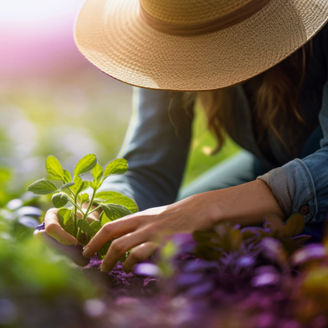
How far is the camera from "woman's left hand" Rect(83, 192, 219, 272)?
1.00m

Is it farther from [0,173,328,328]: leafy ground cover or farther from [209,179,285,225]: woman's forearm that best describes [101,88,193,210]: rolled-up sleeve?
[0,173,328,328]: leafy ground cover

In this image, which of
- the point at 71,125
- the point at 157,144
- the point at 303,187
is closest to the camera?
the point at 303,187

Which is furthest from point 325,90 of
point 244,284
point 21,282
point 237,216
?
point 21,282

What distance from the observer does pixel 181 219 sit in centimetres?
109

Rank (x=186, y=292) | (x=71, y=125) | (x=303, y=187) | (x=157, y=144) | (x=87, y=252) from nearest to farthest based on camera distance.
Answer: (x=186, y=292)
(x=87, y=252)
(x=303, y=187)
(x=157, y=144)
(x=71, y=125)

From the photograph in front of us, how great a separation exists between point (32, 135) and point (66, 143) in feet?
0.88

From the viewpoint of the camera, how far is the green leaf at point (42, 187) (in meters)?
1.07

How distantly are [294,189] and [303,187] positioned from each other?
0.02 meters

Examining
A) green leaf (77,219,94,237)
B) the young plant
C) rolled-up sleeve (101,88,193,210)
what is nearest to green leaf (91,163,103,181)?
the young plant

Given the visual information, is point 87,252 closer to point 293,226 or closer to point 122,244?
point 122,244

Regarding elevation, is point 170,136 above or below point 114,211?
below

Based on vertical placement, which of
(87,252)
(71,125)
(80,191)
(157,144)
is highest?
(80,191)

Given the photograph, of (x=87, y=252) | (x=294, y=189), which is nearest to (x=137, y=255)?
(x=87, y=252)

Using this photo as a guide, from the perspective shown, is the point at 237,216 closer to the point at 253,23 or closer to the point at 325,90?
Answer: the point at 253,23
